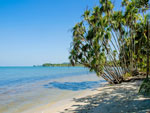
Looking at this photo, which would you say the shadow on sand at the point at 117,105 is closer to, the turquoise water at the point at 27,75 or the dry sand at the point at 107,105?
the dry sand at the point at 107,105

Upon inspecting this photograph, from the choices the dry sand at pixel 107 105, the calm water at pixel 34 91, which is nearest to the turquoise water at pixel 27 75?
the calm water at pixel 34 91

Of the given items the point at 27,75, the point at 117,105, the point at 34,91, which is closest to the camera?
the point at 117,105

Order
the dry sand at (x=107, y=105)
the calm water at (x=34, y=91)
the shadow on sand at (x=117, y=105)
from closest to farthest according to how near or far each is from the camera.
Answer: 1. the shadow on sand at (x=117, y=105)
2. the dry sand at (x=107, y=105)
3. the calm water at (x=34, y=91)

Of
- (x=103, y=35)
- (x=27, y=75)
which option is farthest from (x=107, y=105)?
(x=27, y=75)

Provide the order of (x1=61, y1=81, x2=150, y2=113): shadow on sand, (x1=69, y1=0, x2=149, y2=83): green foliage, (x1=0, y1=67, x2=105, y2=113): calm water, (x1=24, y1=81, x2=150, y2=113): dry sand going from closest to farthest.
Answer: (x1=61, y1=81, x2=150, y2=113): shadow on sand, (x1=24, y1=81, x2=150, y2=113): dry sand, (x1=0, y1=67, x2=105, y2=113): calm water, (x1=69, y1=0, x2=149, y2=83): green foliage

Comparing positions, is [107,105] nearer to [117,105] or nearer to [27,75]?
[117,105]

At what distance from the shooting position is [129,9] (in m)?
14.9

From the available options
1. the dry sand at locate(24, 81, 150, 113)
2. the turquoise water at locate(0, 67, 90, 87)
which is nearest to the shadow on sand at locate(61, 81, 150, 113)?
the dry sand at locate(24, 81, 150, 113)

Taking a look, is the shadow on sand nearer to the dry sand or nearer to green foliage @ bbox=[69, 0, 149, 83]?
the dry sand

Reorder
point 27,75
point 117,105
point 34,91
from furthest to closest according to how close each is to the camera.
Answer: point 27,75
point 34,91
point 117,105

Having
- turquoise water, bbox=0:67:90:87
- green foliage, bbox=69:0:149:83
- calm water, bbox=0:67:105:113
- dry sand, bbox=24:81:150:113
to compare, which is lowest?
turquoise water, bbox=0:67:90:87

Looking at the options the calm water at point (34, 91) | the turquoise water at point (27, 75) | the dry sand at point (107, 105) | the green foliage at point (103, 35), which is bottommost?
the turquoise water at point (27, 75)

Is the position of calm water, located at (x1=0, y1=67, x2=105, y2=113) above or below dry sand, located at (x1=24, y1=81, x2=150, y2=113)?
below

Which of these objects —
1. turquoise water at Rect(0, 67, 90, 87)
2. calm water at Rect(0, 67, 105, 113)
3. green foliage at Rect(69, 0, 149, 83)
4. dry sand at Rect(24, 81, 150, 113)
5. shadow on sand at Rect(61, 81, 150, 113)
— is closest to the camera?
shadow on sand at Rect(61, 81, 150, 113)
